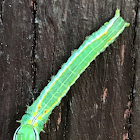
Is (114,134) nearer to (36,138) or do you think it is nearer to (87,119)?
(87,119)

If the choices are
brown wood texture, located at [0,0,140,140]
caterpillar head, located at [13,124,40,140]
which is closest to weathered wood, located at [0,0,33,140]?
brown wood texture, located at [0,0,140,140]

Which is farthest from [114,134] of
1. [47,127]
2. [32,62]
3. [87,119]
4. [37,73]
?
[32,62]

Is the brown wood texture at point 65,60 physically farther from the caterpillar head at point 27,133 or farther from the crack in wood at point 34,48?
the caterpillar head at point 27,133

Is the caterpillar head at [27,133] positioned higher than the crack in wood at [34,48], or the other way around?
the crack in wood at [34,48]

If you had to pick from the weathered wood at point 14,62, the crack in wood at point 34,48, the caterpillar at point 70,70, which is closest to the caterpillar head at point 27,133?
the caterpillar at point 70,70

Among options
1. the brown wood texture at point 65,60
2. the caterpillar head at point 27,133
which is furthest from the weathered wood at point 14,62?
the caterpillar head at point 27,133

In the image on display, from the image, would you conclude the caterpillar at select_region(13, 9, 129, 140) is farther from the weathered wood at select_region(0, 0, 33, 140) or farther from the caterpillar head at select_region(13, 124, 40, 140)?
the weathered wood at select_region(0, 0, 33, 140)

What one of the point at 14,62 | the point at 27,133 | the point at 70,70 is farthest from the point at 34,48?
the point at 27,133
